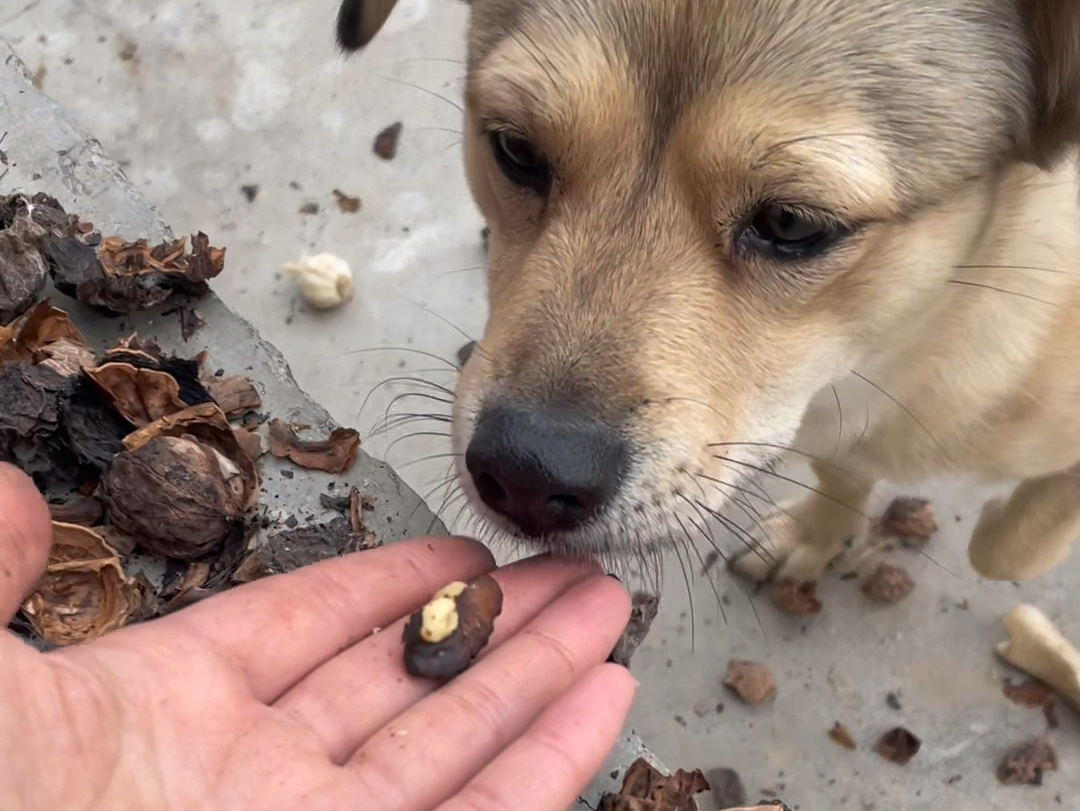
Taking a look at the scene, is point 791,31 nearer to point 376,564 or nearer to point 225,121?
point 376,564

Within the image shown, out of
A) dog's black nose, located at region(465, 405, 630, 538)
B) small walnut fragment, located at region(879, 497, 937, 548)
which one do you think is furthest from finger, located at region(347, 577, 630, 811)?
small walnut fragment, located at region(879, 497, 937, 548)

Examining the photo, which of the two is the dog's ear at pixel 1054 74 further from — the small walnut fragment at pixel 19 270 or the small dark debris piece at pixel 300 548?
the small walnut fragment at pixel 19 270

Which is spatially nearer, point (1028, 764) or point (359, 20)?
point (359, 20)

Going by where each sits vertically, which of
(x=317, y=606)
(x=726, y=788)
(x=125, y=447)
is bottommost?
(x=726, y=788)

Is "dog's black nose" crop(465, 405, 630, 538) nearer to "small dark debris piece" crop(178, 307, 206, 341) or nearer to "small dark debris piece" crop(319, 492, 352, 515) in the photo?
"small dark debris piece" crop(319, 492, 352, 515)

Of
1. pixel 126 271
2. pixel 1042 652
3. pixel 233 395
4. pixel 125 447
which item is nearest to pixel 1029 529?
pixel 1042 652

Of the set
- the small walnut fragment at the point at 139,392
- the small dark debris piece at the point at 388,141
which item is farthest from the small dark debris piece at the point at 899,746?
the small dark debris piece at the point at 388,141

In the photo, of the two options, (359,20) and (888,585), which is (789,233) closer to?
(359,20)
